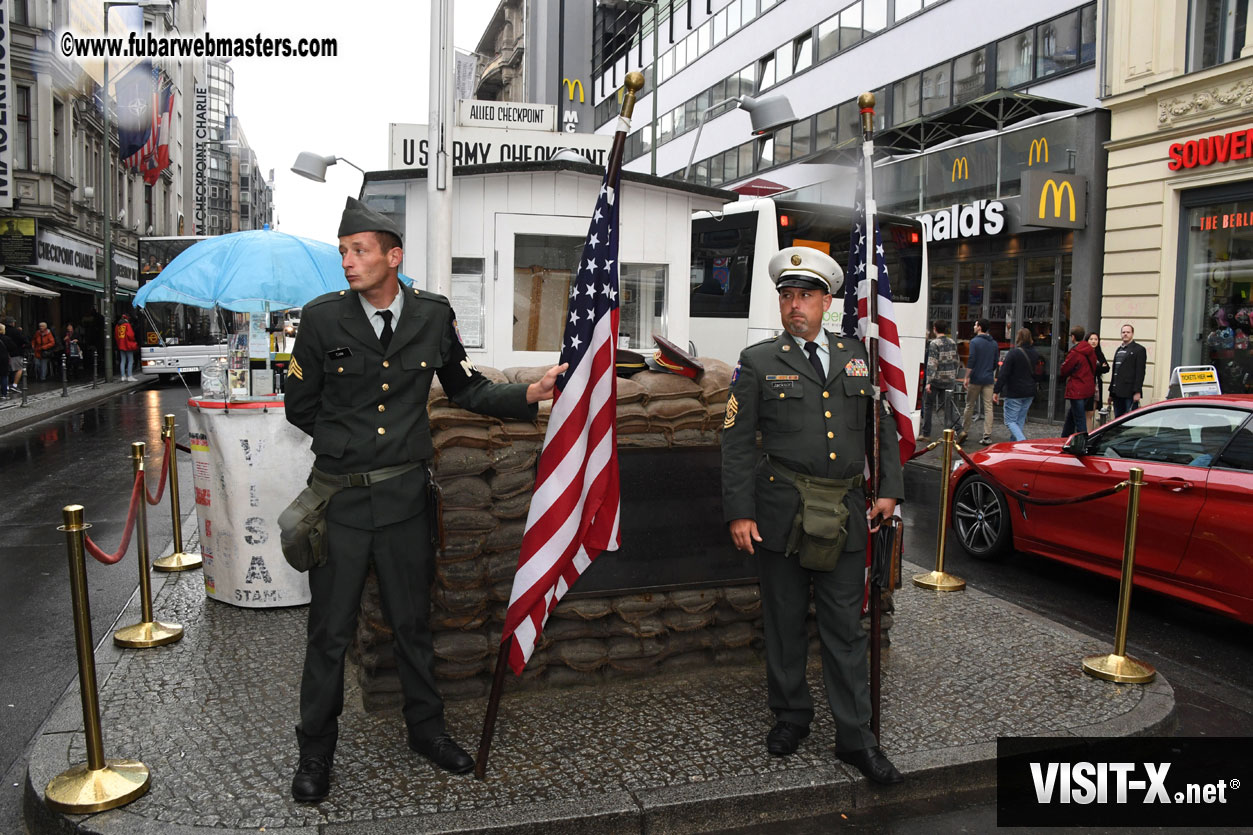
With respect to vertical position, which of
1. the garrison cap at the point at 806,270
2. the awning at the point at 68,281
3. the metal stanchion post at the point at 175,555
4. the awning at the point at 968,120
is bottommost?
the metal stanchion post at the point at 175,555

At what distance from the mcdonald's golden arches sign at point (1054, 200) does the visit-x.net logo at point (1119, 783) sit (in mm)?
15188

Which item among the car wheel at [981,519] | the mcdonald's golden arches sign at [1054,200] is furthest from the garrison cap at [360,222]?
the mcdonald's golden arches sign at [1054,200]

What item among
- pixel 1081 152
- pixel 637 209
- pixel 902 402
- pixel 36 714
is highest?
pixel 1081 152

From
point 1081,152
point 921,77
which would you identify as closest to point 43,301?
point 921,77

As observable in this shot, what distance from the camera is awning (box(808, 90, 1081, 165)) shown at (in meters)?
18.0

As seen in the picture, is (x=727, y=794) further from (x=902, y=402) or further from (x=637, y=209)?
(x=637, y=209)

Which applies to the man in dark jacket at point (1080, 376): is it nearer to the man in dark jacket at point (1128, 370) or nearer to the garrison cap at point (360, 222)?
the man in dark jacket at point (1128, 370)

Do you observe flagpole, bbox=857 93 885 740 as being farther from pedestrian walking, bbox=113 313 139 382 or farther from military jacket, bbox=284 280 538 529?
pedestrian walking, bbox=113 313 139 382

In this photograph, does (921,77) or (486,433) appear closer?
(486,433)

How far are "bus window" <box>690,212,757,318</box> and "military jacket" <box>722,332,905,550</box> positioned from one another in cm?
1061

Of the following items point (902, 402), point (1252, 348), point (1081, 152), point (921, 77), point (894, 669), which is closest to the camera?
point (902, 402)

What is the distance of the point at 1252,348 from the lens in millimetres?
15336

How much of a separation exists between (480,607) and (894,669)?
2.22 meters

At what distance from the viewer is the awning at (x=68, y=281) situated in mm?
29511
